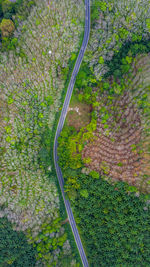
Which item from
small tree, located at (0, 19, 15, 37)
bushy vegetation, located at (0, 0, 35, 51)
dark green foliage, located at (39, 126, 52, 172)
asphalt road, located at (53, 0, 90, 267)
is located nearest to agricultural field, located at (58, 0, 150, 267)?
asphalt road, located at (53, 0, 90, 267)

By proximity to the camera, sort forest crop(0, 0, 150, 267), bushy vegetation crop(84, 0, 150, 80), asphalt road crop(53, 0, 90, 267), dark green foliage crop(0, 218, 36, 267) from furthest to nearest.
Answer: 1. asphalt road crop(53, 0, 90, 267)
2. bushy vegetation crop(84, 0, 150, 80)
3. dark green foliage crop(0, 218, 36, 267)
4. forest crop(0, 0, 150, 267)

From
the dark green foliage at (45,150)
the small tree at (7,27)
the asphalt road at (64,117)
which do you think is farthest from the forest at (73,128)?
the asphalt road at (64,117)

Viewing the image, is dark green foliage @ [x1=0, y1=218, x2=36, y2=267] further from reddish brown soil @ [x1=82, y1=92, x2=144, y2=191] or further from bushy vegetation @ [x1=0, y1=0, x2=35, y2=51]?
bushy vegetation @ [x1=0, y1=0, x2=35, y2=51]

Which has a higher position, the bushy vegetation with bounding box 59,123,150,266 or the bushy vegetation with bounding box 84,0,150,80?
the bushy vegetation with bounding box 84,0,150,80

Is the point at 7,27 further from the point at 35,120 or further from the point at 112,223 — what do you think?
the point at 112,223

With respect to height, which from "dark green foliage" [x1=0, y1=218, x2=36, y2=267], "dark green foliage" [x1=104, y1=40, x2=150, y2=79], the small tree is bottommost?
"dark green foliage" [x1=0, y1=218, x2=36, y2=267]

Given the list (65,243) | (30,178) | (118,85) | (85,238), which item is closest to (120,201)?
(85,238)
